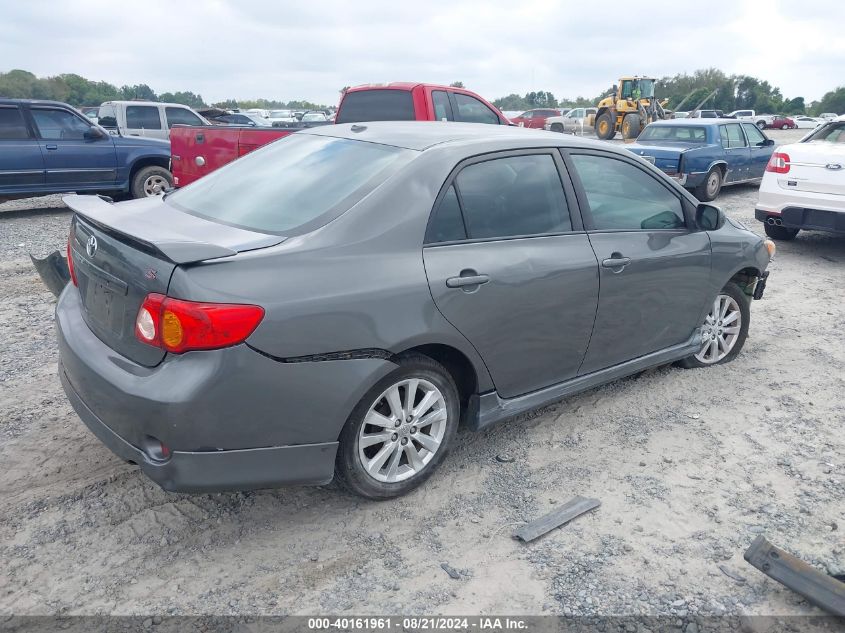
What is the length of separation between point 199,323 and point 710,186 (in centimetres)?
1169

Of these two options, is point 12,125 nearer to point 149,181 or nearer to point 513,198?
point 149,181

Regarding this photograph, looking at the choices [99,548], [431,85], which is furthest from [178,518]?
[431,85]

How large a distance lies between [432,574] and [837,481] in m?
2.15

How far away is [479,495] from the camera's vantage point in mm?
3307

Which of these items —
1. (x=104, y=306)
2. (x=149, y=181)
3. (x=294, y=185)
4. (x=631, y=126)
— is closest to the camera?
(x=104, y=306)

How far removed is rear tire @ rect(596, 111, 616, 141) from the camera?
26703mm

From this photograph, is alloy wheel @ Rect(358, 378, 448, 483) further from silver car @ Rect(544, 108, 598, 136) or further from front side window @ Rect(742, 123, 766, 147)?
silver car @ Rect(544, 108, 598, 136)

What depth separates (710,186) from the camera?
12.3 m

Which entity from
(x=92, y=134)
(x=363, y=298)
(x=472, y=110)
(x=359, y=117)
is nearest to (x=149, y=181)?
(x=92, y=134)

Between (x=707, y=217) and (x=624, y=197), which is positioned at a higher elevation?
(x=624, y=197)

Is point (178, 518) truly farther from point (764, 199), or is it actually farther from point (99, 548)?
point (764, 199)

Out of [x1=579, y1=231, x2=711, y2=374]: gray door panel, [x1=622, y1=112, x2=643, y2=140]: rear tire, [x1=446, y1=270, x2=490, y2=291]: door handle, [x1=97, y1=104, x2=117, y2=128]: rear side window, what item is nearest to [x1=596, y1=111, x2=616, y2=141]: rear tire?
[x1=622, y1=112, x2=643, y2=140]: rear tire

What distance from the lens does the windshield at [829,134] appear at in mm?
8422

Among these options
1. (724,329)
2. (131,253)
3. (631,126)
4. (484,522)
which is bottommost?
(484,522)
